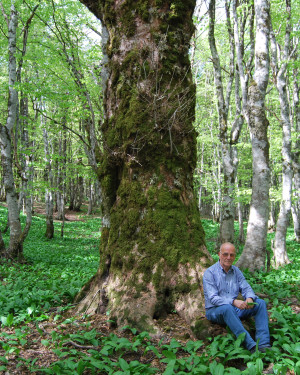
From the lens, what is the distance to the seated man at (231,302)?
11.1 feet

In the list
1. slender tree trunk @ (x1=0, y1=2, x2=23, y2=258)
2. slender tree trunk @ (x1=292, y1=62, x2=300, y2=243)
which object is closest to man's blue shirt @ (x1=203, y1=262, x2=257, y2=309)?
slender tree trunk @ (x1=0, y1=2, x2=23, y2=258)

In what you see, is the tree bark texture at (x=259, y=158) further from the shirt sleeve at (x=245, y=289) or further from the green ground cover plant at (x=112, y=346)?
the shirt sleeve at (x=245, y=289)

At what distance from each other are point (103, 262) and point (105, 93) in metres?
2.80

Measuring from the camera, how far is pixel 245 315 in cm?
369

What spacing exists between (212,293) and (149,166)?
1971 mm

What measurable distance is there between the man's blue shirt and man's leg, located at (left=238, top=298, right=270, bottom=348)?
15 cm

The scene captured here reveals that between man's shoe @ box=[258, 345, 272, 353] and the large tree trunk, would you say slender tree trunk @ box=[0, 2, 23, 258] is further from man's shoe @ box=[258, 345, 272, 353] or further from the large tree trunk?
man's shoe @ box=[258, 345, 272, 353]

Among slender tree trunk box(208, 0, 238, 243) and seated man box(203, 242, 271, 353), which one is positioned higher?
slender tree trunk box(208, 0, 238, 243)

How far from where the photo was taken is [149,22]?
4.58 meters

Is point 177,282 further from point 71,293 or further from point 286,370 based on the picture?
point 71,293

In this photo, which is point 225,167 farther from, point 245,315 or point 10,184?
point 245,315

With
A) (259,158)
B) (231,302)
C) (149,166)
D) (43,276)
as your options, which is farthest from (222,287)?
(43,276)

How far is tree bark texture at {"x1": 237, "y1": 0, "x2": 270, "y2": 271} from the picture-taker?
7.14 meters

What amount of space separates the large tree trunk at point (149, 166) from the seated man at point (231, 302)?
34cm
